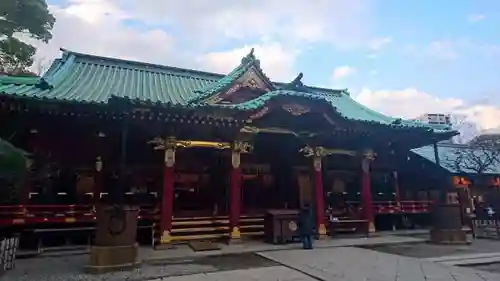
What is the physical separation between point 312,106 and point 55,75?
1093 cm

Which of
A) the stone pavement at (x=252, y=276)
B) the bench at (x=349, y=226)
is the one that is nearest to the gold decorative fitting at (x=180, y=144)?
the bench at (x=349, y=226)

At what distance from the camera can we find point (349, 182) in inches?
727

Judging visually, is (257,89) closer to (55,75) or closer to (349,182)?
(349,182)

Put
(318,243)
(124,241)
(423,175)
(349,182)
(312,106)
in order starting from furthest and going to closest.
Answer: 1. (423,175)
2. (349,182)
3. (312,106)
4. (318,243)
5. (124,241)

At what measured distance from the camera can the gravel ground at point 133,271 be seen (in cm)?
→ 798

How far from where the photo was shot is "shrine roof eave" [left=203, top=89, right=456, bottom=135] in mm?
13766

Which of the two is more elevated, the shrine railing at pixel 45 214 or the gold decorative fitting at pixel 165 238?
the shrine railing at pixel 45 214

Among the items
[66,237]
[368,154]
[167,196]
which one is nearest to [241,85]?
[167,196]

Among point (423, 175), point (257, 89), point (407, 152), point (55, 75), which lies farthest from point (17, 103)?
point (423, 175)

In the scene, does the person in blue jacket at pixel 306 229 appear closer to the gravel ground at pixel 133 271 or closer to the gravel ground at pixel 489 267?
the gravel ground at pixel 133 271

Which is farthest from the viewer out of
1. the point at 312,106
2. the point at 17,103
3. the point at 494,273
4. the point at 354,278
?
the point at 312,106

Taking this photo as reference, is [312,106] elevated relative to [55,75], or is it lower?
lower

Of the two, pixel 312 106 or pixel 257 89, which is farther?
pixel 257 89

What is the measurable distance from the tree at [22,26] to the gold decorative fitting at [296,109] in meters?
13.9
